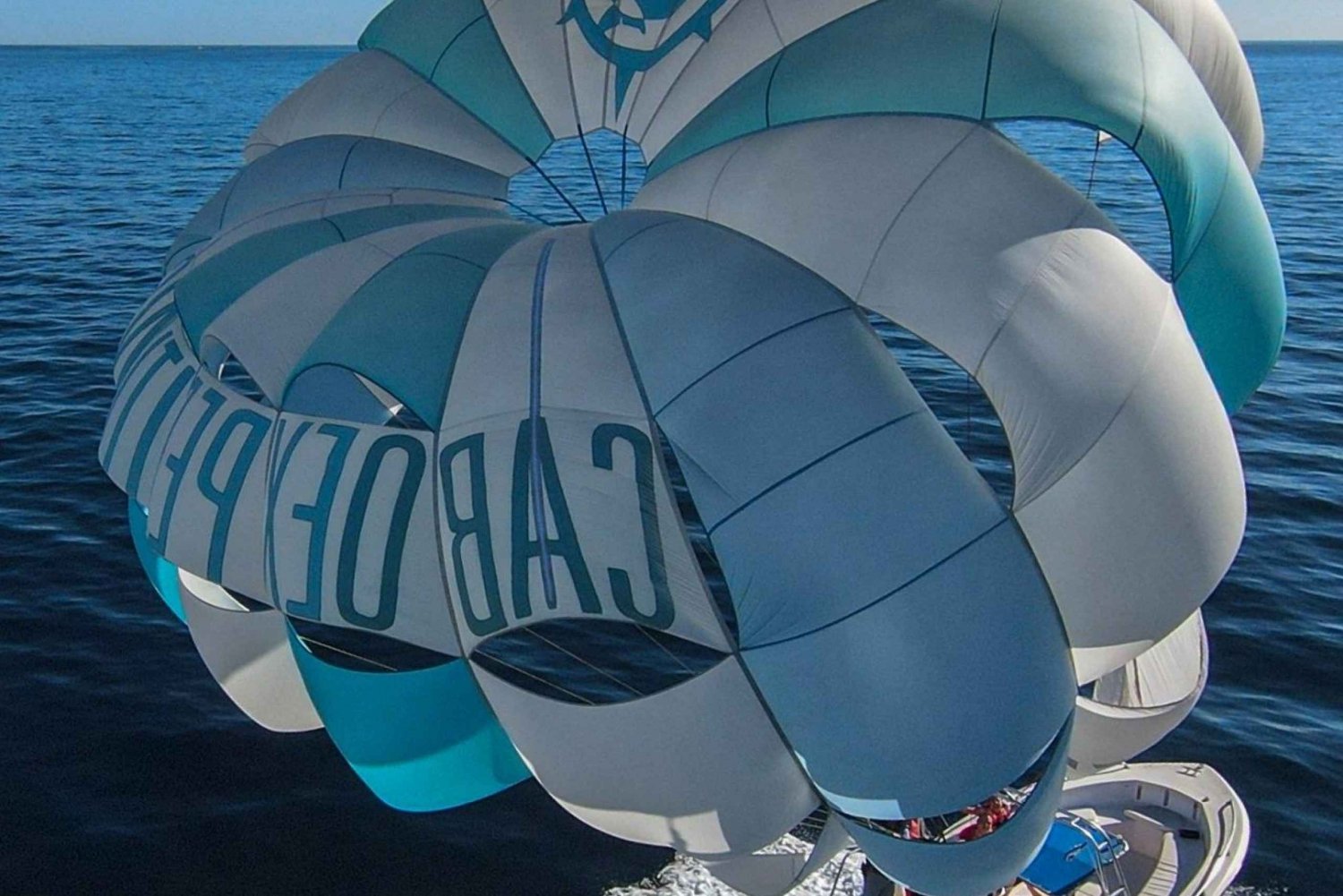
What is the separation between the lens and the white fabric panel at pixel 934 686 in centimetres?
724

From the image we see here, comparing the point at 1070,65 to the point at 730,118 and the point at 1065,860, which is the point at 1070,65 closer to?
the point at 730,118

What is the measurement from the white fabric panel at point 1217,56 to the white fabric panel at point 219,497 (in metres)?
7.47

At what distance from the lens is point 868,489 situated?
7477 mm

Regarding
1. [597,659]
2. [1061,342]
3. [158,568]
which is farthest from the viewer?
[597,659]

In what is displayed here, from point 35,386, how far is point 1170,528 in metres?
25.5

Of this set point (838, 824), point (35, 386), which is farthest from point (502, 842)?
point (35, 386)

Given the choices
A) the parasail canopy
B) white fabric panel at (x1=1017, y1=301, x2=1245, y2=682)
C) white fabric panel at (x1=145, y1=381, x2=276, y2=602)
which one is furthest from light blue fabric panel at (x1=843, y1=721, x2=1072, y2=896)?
white fabric panel at (x1=145, y1=381, x2=276, y2=602)

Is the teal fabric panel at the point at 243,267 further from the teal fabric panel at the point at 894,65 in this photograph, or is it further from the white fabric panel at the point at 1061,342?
the white fabric panel at the point at 1061,342

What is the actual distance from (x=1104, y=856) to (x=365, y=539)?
7.94 m

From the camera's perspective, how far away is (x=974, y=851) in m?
7.77

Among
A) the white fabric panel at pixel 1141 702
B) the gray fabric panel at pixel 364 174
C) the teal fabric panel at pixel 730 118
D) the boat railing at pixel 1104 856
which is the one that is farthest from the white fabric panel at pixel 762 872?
the gray fabric panel at pixel 364 174

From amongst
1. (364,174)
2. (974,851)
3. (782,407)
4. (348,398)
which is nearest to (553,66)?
(364,174)

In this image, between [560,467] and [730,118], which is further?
[730,118]

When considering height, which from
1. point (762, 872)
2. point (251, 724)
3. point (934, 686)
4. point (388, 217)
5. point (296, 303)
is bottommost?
point (251, 724)
